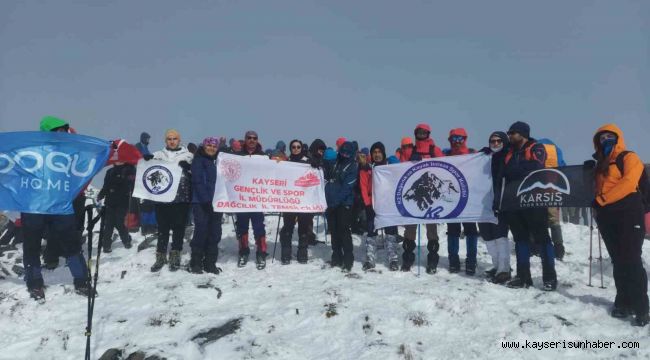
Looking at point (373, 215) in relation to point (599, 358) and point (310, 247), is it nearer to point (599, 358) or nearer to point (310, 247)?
point (310, 247)

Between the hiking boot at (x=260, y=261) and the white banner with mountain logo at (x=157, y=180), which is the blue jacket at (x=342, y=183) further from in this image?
the white banner with mountain logo at (x=157, y=180)

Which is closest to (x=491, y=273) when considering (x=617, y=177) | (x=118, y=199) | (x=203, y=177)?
(x=617, y=177)

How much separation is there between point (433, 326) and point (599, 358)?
2009 millimetres

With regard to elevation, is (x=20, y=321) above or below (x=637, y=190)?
below

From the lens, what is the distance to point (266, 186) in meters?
9.53

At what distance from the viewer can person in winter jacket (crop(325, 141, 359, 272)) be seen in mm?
8867

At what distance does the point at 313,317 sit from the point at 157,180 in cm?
489

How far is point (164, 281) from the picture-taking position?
8000 mm

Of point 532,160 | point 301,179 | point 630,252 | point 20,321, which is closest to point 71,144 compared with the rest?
point 20,321

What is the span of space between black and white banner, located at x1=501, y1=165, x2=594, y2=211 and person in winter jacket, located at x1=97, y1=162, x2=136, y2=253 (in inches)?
378

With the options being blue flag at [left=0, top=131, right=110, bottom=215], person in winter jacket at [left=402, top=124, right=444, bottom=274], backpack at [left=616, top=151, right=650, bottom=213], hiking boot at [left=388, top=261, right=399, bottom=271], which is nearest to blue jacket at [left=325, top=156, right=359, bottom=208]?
person in winter jacket at [left=402, top=124, right=444, bottom=274]

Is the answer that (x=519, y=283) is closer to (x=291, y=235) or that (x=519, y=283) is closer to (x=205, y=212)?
(x=291, y=235)

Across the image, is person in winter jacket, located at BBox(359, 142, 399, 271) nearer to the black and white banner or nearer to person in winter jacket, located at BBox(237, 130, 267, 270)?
person in winter jacket, located at BBox(237, 130, 267, 270)

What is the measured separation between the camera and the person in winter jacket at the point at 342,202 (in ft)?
29.1
